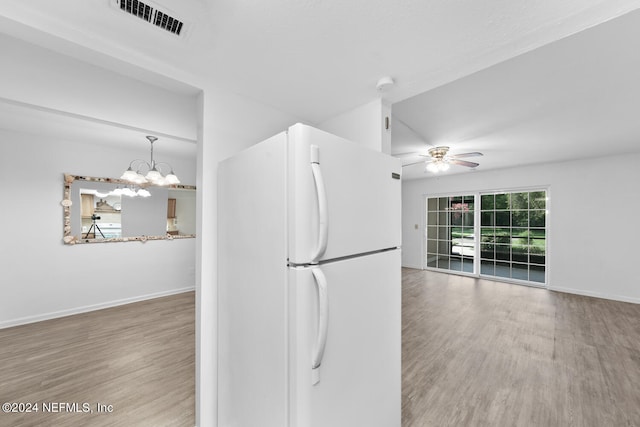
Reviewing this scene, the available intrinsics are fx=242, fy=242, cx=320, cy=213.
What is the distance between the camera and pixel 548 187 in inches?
192

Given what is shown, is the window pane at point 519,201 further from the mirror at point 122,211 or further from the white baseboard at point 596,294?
the mirror at point 122,211

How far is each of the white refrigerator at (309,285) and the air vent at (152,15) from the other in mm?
680

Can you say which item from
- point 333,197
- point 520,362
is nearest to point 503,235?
point 520,362

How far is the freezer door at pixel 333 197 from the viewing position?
38.8 inches

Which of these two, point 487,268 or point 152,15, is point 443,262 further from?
point 152,15

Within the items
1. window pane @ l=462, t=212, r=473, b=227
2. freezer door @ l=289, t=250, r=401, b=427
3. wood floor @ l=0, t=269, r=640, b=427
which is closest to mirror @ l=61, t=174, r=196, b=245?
wood floor @ l=0, t=269, r=640, b=427

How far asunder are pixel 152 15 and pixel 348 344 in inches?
70.2

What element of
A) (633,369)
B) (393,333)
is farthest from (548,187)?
(393,333)

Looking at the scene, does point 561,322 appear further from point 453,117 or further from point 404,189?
point 404,189

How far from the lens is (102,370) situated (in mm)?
2277

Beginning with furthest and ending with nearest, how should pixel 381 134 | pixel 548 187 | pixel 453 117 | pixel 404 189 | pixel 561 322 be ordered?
pixel 404 189 → pixel 548 187 → pixel 561 322 → pixel 453 117 → pixel 381 134

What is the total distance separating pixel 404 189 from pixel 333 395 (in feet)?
21.4

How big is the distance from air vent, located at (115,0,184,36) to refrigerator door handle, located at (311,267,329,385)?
134 centimetres

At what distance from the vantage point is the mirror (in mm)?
3600
